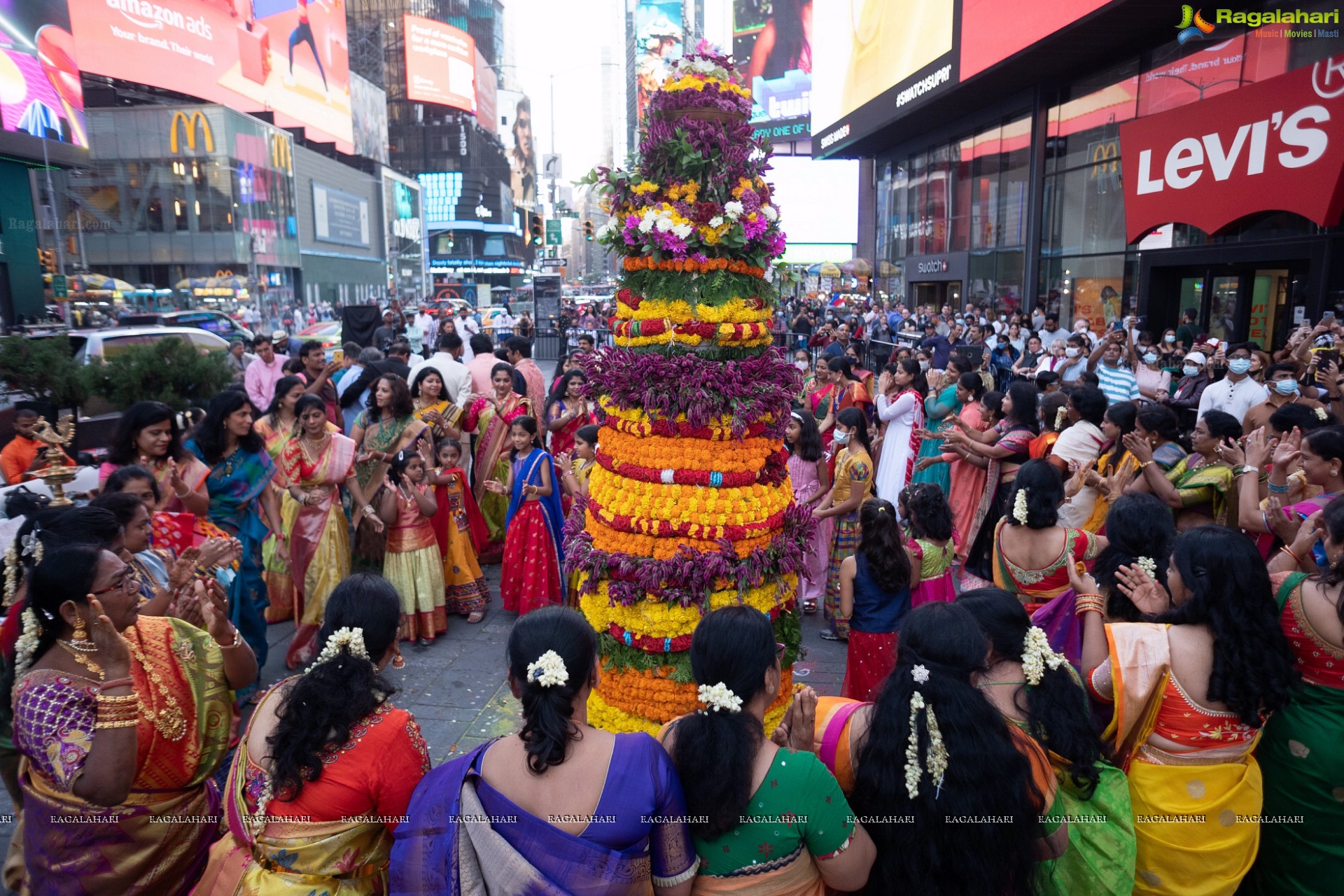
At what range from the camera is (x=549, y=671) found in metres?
2.01

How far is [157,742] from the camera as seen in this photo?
250cm

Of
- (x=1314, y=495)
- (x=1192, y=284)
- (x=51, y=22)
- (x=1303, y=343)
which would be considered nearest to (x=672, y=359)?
(x=1314, y=495)

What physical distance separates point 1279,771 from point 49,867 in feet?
13.3

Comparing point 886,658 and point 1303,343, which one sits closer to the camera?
point 886,658

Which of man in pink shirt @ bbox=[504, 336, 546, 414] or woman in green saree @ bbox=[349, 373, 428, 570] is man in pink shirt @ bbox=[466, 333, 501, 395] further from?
woman in green saree @ bbox=[349, 373, 428, 570]

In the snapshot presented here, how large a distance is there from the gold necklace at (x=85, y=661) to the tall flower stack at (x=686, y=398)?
211cm

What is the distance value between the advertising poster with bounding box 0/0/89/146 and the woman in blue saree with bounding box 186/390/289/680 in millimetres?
16826

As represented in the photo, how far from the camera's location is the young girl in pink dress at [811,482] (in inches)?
235

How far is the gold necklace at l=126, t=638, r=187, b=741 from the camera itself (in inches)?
98.1

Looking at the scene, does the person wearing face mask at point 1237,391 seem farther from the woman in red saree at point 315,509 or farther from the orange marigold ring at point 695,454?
the woman in red saree at point 315,509

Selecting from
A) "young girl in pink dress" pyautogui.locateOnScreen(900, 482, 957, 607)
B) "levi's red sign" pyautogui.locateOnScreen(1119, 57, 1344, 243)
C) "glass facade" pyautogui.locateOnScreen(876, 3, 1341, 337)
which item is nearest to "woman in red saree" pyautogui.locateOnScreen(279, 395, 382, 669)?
"young girl in pink dress" pyautogui.locateOnScreen(900, 482, 957, 607)

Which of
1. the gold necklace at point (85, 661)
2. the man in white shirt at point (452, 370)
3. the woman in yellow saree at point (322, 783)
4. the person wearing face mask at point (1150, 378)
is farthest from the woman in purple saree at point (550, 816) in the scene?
the person wearing face mask at point (1150, 378)

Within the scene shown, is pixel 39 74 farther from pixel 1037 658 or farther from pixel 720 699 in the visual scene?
pixel 1037 658

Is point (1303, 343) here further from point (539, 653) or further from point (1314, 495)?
point (539, 653)
